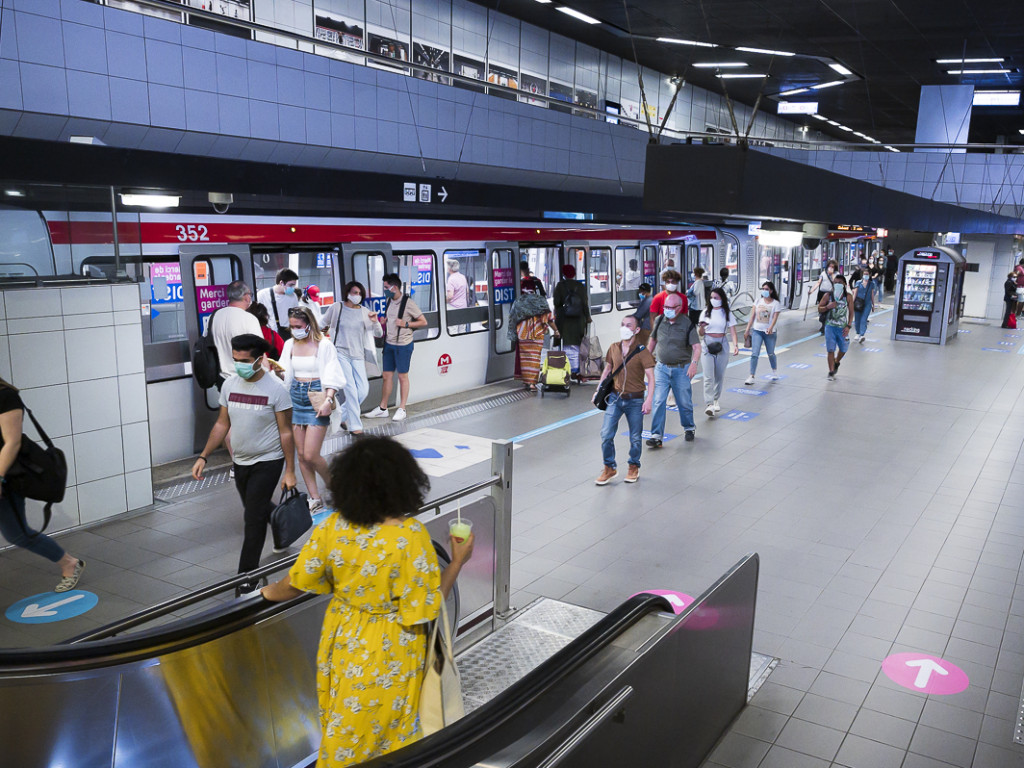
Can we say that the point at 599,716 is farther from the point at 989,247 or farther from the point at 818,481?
the point at 989,247

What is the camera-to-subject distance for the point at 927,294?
62.2 feet

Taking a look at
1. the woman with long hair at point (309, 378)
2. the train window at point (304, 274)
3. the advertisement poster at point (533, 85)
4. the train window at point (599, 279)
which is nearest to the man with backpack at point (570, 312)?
the train window at point (599, 279)

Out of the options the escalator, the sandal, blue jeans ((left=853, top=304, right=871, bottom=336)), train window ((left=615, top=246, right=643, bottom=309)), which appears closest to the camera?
the escalator

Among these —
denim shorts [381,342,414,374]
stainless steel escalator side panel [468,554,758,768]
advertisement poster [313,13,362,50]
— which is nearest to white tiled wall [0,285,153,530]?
denim shorts [381,342,414,374]

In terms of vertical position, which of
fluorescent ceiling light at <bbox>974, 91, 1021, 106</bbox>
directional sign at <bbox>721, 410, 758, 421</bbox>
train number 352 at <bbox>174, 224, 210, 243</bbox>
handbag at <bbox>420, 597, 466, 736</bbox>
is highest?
fluorescent ceiling light at <bbox>974, 91, 1021, 106</bbox>

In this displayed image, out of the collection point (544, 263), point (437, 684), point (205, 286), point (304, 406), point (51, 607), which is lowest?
point (51, 607)

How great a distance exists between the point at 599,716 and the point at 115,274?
5.87 meters

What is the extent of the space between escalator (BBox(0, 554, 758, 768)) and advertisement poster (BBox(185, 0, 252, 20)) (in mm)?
8914

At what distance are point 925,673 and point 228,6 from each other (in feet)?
35.1

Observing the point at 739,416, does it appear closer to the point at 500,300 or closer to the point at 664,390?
the point at 664,390

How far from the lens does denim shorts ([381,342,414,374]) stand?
34.2ft

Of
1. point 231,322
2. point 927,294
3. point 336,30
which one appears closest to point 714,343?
point 231,322

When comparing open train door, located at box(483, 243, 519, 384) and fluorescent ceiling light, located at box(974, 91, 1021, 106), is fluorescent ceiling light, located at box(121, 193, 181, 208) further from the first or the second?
fluorescent ceiling light, located at box(974, 91, 1021, 106)

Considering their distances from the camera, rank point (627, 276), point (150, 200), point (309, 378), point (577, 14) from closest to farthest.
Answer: point (309, 378) → point (150, 200) → point (577, 14) → point (627, 276)
